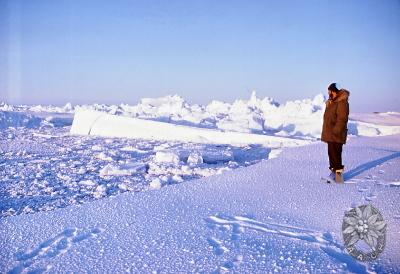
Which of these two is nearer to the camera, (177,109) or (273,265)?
(273,265)

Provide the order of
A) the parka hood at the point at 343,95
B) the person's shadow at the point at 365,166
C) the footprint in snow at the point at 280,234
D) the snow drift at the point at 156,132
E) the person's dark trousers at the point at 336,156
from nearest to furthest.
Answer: the footprint in snow at the point at 280,234, the parka hood at the point at 343,95, the person's dark trousers at the point at 336,156, the person's shadow at the point at 365,166, the snow drift at the point at 156,132

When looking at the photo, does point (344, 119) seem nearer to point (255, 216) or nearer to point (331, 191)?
point (331, 191)

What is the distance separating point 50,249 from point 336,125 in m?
2.84

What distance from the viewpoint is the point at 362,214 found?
8.28 ft

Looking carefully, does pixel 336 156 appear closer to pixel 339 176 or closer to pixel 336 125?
pixel 339 176

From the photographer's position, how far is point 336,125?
11.7 feet

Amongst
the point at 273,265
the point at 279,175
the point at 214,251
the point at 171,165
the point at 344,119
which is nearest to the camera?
the point at 273,265

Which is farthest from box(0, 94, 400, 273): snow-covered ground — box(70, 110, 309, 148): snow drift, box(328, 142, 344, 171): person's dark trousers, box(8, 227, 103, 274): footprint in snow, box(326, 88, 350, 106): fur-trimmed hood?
box(70, 110, 309, 148): snow drift

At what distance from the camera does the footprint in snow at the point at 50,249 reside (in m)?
1.90

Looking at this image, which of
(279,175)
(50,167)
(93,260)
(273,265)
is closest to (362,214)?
(273,265)

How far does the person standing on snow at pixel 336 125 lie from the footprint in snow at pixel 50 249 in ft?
8.03

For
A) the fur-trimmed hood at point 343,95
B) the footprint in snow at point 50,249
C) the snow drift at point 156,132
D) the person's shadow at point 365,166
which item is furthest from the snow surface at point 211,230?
the snow drift at point 156,132

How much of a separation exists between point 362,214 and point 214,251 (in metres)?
1.21

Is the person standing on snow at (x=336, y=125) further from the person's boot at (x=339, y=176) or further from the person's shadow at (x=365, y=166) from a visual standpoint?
the person's shadow at (x=365, y=166)
